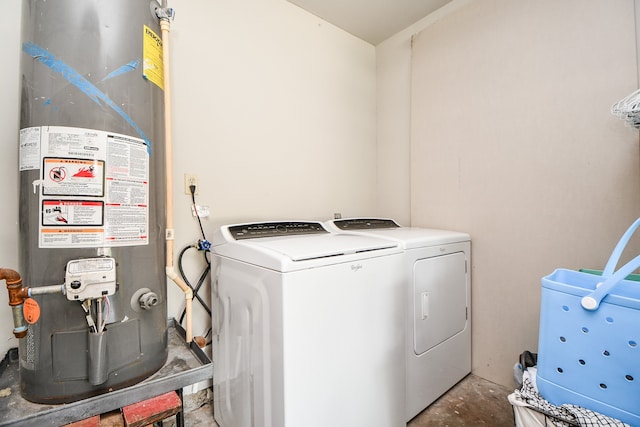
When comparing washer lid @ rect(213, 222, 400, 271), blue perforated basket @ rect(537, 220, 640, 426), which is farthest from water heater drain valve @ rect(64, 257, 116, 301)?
blue perforated basket @ rect(537, 220, 640, 426)

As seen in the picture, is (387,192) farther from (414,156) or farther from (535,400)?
(535,400)

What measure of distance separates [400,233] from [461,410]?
1087 millimetres

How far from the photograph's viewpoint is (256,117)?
6.30ft

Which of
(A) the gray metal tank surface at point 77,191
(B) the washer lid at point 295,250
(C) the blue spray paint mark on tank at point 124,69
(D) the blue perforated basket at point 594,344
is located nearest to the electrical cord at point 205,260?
(B) the washer lid at point 295,250

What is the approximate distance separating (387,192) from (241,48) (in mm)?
1660

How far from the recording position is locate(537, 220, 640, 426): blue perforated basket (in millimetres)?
729

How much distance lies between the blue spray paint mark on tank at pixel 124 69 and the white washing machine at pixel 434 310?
1.29 metres

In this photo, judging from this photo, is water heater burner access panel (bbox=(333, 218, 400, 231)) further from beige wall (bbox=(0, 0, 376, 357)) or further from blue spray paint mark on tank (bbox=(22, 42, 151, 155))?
blue spray paint mark on tank (bbox=(22, 42, 151, 155))

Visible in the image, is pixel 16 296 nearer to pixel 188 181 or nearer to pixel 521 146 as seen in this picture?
pixel 188 181

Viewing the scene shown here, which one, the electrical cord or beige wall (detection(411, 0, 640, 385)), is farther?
the electrical cord

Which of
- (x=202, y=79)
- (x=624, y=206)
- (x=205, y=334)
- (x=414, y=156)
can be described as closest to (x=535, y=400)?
(x=624, y=206)

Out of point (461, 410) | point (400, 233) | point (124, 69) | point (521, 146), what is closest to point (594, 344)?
point (400, 233)

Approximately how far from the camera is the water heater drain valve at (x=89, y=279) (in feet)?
2.66

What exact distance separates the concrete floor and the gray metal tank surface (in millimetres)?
800
